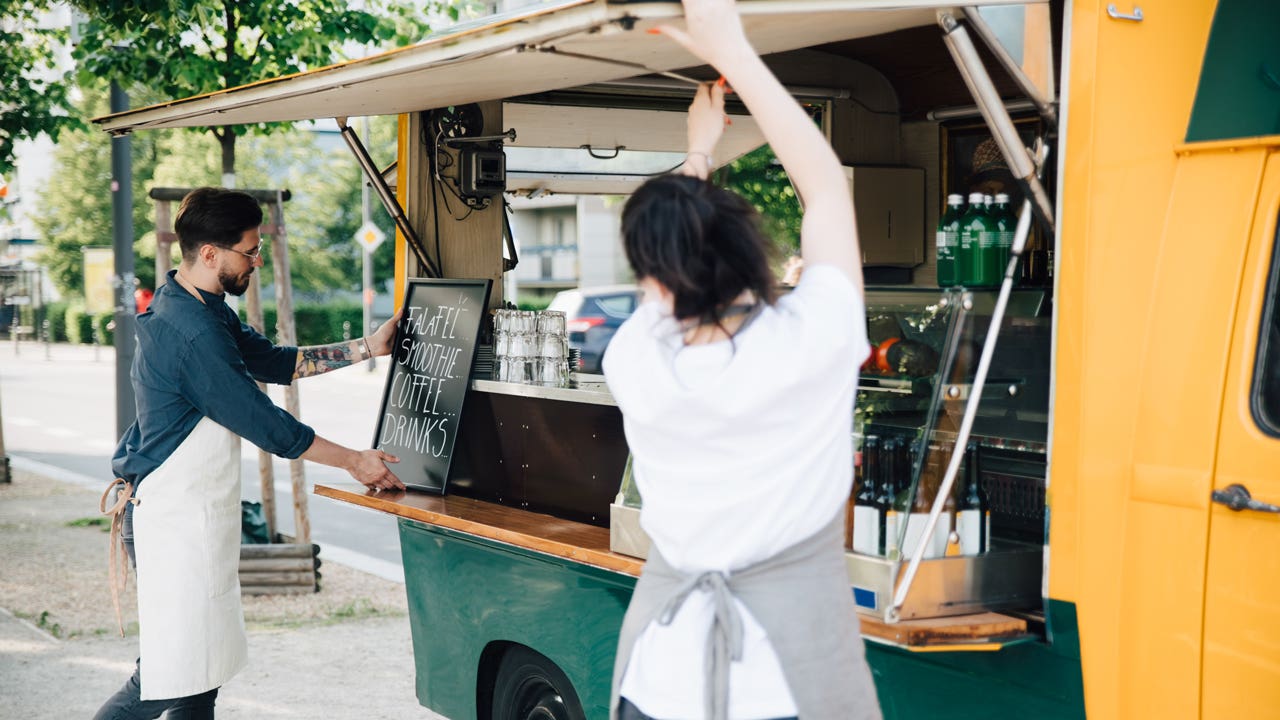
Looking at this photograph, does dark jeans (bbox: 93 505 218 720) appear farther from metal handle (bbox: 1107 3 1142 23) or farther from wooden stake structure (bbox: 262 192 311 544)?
wooden stake structure (bbox: 262 192 311 544)

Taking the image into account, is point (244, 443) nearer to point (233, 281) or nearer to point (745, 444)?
point (233, 281)

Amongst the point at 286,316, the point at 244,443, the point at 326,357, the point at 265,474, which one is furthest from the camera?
the point at 244,443

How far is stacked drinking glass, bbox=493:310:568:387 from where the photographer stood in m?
4.36

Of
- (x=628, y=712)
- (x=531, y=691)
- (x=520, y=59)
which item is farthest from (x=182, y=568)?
(x=628, y=712)

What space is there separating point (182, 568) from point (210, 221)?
41.9 inches

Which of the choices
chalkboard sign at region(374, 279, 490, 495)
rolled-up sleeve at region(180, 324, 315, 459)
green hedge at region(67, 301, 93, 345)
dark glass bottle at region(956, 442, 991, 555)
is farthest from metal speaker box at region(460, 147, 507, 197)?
green hedge at region(67, 301, 93, 345)

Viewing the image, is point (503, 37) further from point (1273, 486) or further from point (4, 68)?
point (4, 68)

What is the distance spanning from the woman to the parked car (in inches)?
630

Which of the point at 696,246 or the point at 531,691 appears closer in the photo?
the point at 696,246

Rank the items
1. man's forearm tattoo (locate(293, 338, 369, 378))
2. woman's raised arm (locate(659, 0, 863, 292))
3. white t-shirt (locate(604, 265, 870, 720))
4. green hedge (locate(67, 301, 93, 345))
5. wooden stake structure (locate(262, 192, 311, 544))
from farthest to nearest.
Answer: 1. green hedge (locate(67, 301, 93, 345))
2. wooden stake structure (locate(262, 192, 311, 544))
3. man's forearm tattoo (locate(293, 338, 369, 378))
4. woman's raised arm (locate(659, 0, 863, 292))
5. white t-shirt (locate(604, 265, 870, 720))

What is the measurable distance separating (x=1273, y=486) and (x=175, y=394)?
298 cm

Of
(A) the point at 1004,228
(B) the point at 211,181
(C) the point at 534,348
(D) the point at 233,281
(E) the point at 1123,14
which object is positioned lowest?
(C) the point at 534,348

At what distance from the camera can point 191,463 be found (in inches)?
154

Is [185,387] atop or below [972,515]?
atop
